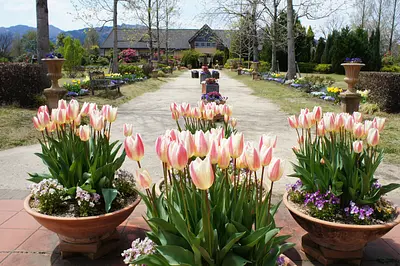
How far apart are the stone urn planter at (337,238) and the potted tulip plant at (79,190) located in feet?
4.40

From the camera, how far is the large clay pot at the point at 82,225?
2.50 metres

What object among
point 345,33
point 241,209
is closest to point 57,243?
point 241,209

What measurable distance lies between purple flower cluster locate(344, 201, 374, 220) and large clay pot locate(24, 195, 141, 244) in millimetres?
1592

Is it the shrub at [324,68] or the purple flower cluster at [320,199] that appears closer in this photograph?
the purple flower cluster at [320,199]

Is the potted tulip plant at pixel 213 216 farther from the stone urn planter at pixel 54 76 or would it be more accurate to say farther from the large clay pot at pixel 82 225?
the stone urn planter at pixel 54 76

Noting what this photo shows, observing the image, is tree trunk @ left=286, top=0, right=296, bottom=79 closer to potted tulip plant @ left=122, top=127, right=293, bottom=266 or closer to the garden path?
the garden path

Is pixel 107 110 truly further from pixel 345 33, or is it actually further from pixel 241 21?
pixel 345 33

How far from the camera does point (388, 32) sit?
53594 millimetres

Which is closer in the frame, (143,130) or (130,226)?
(130,226)

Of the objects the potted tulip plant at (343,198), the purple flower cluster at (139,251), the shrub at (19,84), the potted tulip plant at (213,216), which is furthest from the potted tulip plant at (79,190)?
the shrub at (19,84)

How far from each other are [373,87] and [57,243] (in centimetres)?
1131

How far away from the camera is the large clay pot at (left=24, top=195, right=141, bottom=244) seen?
2502 millimetres

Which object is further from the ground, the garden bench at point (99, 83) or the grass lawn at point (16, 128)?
the garden bench at point (99, 83)

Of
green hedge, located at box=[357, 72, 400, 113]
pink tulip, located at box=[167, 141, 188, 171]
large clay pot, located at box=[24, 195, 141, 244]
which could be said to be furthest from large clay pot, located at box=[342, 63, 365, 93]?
pink tulip, located at box=[167, 141, 188, 171]
